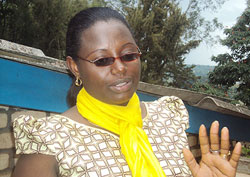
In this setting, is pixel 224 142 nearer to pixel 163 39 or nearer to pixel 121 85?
pixel 121 85

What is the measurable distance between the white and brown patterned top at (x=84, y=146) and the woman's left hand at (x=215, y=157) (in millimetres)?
Result: 97

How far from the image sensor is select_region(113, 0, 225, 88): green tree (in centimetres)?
1933

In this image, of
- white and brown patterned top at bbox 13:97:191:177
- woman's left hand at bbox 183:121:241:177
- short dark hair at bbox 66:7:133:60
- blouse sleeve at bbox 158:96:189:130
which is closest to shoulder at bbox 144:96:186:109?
blouse sleeve at bbox 158:96:189:130

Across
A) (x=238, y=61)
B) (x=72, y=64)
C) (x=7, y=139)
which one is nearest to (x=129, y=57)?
(x=72, y=64)

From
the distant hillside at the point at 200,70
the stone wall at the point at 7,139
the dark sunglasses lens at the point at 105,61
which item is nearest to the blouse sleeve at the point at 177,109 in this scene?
the dark sunglasses lens at the point at 105,61

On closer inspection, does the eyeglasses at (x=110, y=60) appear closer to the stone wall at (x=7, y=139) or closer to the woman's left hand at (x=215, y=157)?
the woman's left hand at (x=215, y=157)

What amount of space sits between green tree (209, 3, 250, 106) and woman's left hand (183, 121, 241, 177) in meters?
11.8

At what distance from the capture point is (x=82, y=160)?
1356 mm

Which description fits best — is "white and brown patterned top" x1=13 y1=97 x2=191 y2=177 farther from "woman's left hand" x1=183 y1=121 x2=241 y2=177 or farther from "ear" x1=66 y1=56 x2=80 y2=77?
"ear" x1=66 y1=56 x2=80 y2=77

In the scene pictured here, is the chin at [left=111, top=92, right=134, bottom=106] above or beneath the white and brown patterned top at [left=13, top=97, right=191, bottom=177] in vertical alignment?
above

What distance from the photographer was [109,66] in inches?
56.5

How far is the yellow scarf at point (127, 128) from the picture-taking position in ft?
4.69

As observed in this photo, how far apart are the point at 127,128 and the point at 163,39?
18896 mm

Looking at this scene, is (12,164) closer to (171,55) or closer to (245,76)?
(245,76)
